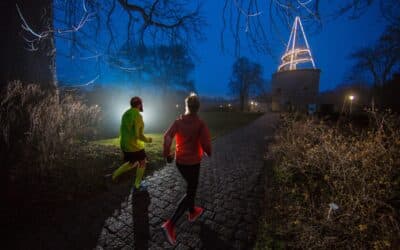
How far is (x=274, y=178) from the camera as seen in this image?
5.04 m

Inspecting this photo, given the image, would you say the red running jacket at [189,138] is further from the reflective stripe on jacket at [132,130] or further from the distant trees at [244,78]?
the distant trees at [244,78]

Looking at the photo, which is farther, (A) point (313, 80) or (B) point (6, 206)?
(A) point (313, 80)

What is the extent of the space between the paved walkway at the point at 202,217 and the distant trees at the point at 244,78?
4509cm

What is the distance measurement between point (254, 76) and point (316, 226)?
48.6 metres

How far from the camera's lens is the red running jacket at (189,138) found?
277cm

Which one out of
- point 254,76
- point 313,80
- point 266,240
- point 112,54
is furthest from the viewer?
point 254,76

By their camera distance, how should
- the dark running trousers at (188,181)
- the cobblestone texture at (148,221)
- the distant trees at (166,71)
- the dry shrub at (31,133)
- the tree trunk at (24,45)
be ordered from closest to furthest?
the cobblestone texture at (148,221) → the dark running trousers at (188,181) → the dry shrub at (31,133) → the tree trunk at (24,45) → the distant trees at (166,71)

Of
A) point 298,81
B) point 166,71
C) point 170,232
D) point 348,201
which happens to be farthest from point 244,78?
point 170,232

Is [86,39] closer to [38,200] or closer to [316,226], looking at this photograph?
[38,200]

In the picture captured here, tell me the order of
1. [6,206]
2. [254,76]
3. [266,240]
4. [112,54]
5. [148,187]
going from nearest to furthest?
[266,240] → [6,206] → [148,187] → [112,54] → [254,76]

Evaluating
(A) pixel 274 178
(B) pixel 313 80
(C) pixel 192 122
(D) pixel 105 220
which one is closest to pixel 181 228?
(D) pixel 105 220

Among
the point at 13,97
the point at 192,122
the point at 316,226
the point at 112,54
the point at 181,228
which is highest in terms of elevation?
the point at 112,54

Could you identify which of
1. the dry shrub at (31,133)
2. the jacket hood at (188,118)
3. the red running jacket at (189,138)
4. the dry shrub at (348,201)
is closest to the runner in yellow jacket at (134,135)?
the red running jacket at (189,138)

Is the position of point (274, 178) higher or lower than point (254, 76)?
lower
